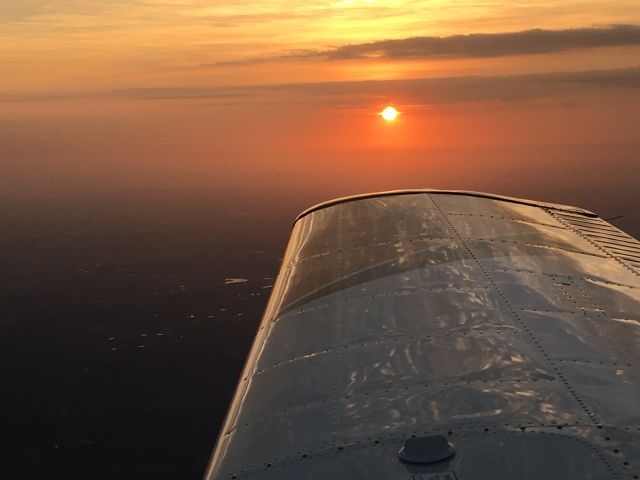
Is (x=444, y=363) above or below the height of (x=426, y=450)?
above

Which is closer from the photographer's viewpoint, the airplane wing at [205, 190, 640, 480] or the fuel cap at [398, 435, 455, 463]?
the fuel cap at [398, 435, 455, 463]

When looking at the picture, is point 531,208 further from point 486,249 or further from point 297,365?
point 297,365

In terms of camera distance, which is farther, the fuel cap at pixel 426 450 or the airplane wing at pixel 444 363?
the airplane wing at pixel 444 363

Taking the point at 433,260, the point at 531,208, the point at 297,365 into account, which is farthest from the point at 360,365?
the point at 531,208

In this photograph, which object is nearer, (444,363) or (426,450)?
(426,450)
